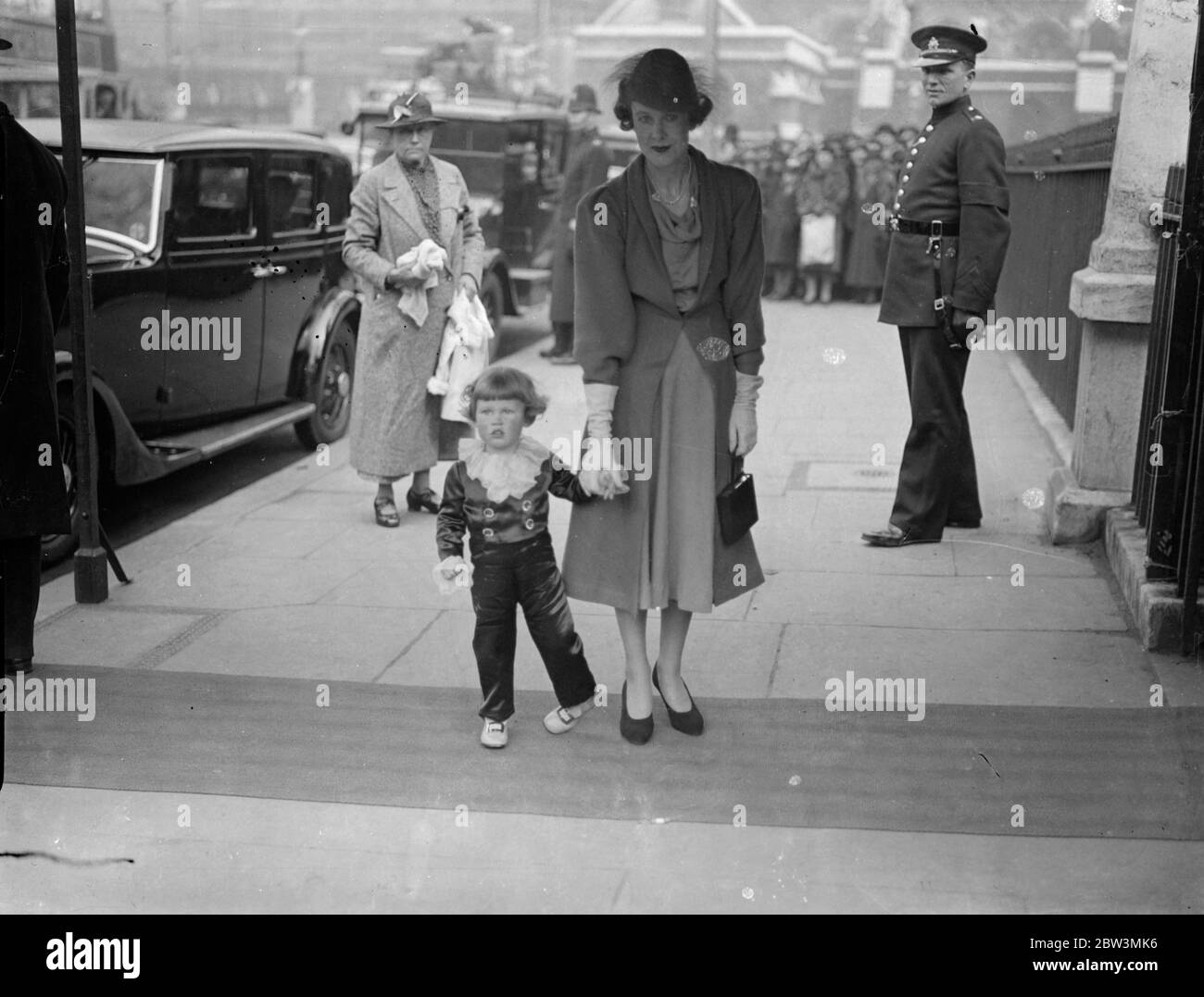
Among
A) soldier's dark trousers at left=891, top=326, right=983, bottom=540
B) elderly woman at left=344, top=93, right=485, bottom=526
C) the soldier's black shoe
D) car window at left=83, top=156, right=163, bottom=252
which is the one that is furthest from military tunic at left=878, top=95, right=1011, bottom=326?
car window at left=83, top=156, right=163, bottom=252

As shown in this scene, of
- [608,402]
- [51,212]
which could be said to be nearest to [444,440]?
[51,212]

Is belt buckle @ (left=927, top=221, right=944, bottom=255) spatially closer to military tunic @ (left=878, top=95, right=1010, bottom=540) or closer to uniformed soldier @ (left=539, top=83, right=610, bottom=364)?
military tunic @ (left=878, top=95, right=1010, bottom=540)

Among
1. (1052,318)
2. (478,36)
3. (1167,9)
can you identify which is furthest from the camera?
(478,36)

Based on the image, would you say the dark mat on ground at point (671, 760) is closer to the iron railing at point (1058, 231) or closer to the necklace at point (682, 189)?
the necklace at point (682, 189)

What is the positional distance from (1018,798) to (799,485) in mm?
3956

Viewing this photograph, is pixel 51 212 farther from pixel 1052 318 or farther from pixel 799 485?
pixel 1052 318

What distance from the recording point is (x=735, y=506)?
14.3ft

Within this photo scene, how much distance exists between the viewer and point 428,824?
4.03 m

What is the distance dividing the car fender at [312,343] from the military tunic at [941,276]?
3591 mm

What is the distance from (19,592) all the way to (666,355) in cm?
237

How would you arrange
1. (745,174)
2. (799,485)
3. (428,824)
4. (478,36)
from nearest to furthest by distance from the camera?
(428,824) → (745,174) → (799,485) → (478,36)

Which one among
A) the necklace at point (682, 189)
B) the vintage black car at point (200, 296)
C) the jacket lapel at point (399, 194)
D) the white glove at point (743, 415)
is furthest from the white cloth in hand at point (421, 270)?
the white glove at point (743, 415)

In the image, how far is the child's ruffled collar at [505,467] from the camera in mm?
4301

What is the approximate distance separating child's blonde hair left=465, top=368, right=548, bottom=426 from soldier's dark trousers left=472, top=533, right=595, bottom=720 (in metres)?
0.39
